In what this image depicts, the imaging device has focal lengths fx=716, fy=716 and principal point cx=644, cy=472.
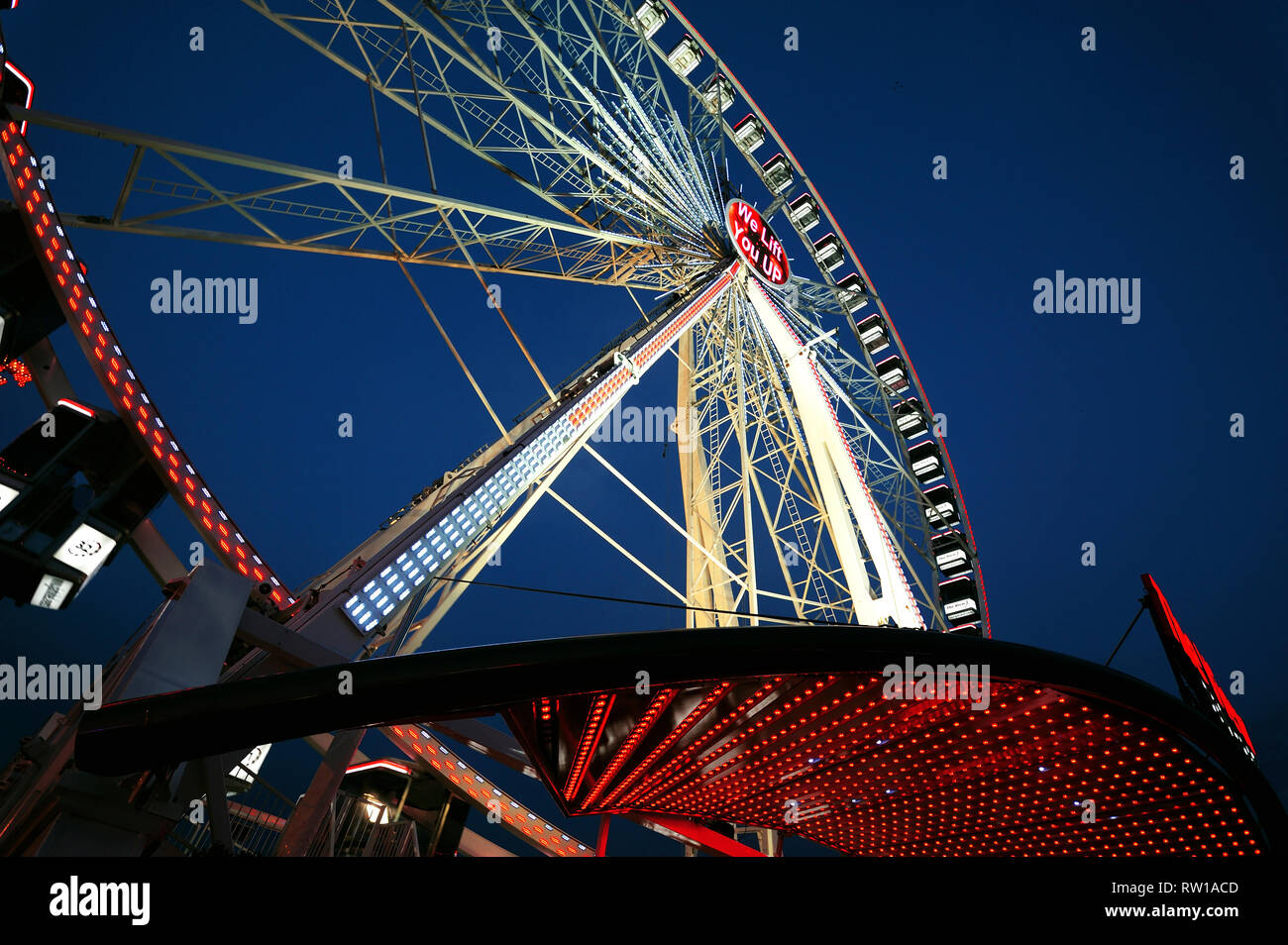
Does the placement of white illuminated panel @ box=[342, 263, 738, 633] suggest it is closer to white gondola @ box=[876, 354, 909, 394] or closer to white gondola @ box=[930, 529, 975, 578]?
white gondola @ box=[930, 529, 975, 578]

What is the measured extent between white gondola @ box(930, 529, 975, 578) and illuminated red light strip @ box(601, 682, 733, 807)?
14079mm

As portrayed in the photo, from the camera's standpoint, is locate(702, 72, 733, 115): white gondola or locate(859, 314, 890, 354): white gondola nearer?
locate(702, 72, 733, 115): white gondola

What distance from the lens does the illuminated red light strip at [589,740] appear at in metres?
5.40

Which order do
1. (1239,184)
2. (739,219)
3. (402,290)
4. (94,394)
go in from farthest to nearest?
1. (402,290)
2. (1239,184)
3. (94,394)
4. (739,219)

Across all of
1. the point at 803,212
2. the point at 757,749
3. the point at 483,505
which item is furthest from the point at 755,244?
the point at 757,749

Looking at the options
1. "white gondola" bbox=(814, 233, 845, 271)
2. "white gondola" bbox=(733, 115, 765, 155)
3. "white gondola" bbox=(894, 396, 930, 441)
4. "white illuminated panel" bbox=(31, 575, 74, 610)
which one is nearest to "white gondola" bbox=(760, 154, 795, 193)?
"white gondola" bbox=(733, 115, 765, 155)

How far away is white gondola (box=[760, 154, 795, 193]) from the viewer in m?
20.8

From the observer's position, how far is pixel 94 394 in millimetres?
44812

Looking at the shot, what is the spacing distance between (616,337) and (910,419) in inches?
394

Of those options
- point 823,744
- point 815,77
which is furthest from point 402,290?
point 823,744

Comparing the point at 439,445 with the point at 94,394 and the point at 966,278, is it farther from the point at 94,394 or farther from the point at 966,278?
the point at 966,278

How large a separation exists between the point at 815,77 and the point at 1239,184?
37273 mm

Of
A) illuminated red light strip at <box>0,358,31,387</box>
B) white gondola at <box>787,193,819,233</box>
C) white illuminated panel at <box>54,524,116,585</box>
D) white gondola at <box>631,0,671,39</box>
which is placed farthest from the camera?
white gondola at <box>787,193,819,233</box>
